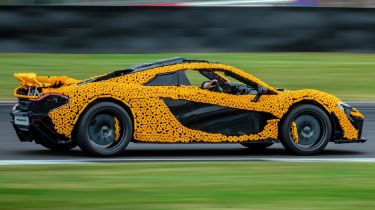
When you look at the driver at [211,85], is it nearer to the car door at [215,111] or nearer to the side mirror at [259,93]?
the car door at [215,111]

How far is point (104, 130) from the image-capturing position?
11.8m

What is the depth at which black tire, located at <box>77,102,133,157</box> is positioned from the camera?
11672 millimetres

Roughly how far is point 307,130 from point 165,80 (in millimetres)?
1893

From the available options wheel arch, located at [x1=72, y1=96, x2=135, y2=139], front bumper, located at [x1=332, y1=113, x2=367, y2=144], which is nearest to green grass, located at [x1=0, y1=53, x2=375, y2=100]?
front bumper, located at [x1=332, y1=113, x2=367, y2=144]

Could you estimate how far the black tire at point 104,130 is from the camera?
460 inches

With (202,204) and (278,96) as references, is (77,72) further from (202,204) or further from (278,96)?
(202,204)

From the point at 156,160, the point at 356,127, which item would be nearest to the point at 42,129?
the point at 156,160

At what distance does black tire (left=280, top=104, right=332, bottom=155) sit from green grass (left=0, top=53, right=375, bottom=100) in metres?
8.61

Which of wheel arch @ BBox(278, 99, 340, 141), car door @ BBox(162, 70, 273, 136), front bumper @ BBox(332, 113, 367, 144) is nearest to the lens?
car door @ BBox(162, 70, 273, 136)

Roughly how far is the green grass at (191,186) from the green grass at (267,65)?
1038 cm
